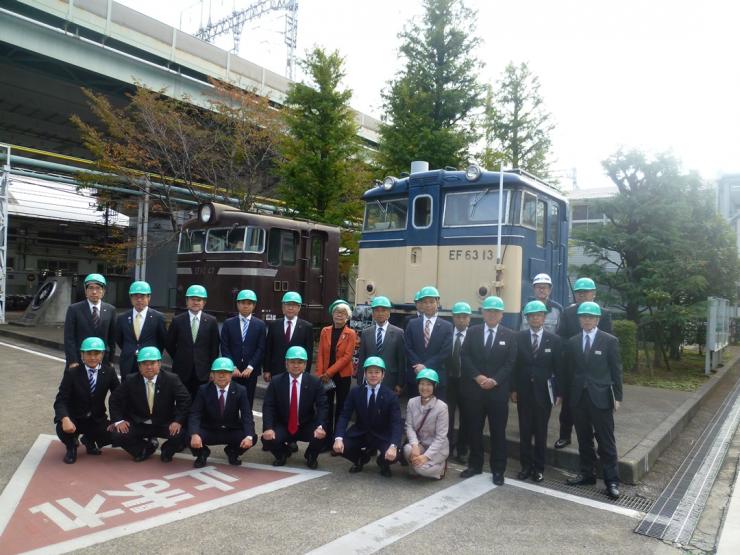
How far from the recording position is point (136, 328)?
6.18m

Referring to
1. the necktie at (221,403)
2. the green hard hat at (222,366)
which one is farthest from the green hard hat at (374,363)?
the necktie at (221,403)

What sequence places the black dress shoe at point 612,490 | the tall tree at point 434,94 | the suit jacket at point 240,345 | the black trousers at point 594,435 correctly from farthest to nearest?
the tall tree at point 434,94 → the suit jacket at point 240,345 → the black trousers at point 594,435 → the black dress shoe at point 612,490

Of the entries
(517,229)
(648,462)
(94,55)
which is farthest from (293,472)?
(94,55)

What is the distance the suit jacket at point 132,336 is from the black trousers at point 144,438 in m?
1.00

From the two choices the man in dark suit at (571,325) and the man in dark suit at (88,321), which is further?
the man in dark suit at (88,321)

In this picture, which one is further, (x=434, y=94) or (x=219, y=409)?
(x=434, y=94)

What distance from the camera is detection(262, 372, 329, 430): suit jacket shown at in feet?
18.2

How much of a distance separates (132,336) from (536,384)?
4.51m

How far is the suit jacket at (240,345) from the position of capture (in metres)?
6.31

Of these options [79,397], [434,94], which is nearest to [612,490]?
[79,397]

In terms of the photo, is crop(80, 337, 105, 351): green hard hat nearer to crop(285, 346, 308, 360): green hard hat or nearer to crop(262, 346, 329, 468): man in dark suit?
crop(262, 346, 329, 468): man in dark suit

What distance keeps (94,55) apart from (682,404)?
20.8 meters

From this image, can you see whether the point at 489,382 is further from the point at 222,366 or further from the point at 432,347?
the point at 222,366

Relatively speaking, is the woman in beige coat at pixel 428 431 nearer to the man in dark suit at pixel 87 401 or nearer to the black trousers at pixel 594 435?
the black trousers at pixel 594 435
